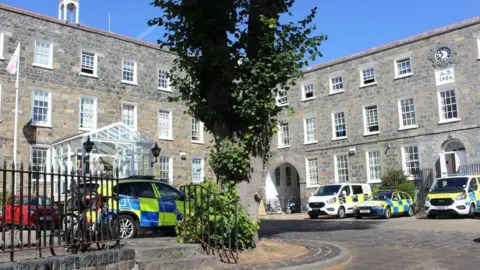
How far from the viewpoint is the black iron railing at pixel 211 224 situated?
8.16 m

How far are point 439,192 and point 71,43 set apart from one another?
20004 mm

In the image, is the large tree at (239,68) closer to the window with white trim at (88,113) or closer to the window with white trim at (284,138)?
the window with white trim at (88,113)

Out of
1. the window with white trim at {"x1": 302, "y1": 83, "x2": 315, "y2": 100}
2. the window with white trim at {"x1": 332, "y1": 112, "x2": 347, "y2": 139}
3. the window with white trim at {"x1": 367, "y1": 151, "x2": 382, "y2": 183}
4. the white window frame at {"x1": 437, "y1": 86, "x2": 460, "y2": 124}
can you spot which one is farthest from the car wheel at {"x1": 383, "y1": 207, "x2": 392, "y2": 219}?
the window with white trim at {"x1": 302, "y1": 83, "x2": 315, "y2": 100}

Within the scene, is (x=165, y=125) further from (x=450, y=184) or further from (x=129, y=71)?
(x=450, y=184)

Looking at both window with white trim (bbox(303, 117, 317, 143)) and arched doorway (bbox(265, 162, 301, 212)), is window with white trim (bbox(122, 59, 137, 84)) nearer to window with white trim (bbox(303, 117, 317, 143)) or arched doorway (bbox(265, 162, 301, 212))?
window with white trim (bbox(303, 117, 317, 143))

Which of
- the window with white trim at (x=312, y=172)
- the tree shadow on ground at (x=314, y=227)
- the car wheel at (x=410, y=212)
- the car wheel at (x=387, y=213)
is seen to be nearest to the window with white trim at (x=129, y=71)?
the window with white trim at (x=312, y=172)

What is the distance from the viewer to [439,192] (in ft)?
65.9

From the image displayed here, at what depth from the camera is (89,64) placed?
84.5 ft

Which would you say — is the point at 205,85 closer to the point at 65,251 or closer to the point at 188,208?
the point at 188,208

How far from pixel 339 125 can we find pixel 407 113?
15.0 ft

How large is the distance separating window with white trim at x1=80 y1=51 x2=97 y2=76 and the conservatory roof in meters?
4.35

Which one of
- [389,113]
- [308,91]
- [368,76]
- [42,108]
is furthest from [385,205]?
[42,108]

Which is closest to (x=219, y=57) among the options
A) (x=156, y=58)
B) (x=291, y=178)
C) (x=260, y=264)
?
(x=260, y=264)

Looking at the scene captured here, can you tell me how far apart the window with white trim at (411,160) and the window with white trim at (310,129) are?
252 inches
